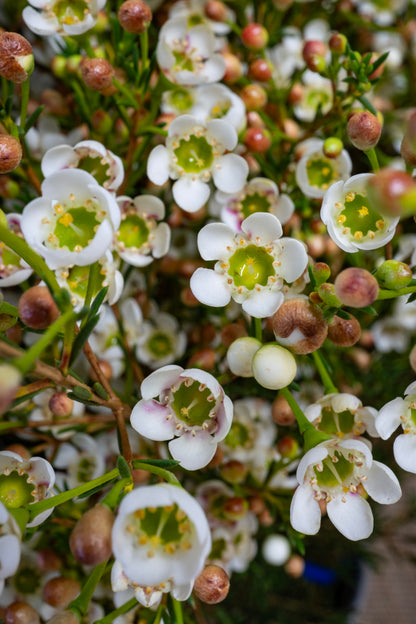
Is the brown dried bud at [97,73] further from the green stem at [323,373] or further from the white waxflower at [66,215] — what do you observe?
the green stem at [323,373]

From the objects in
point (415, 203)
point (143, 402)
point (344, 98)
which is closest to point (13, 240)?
point (143, 402)

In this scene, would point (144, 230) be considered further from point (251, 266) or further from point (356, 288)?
point (356, 288)

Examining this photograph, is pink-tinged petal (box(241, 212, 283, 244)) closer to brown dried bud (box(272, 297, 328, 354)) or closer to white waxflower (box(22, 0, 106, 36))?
brown dried bud (box(272, 297, 328, 354))

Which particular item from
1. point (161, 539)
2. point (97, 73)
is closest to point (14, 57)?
point (97, 73)

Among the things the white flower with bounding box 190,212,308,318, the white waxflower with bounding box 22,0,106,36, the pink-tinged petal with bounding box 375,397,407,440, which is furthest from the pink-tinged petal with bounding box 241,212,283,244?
the white waxflower with bounding box 22,0,106,36

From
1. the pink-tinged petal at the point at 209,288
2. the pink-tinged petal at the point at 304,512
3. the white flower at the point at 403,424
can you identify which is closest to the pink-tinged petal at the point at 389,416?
the white flower at the point at 403,424

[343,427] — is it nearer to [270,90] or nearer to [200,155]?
[200,155]
